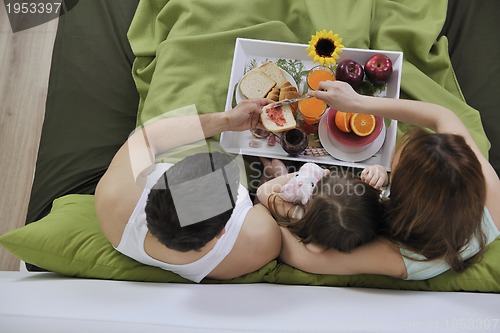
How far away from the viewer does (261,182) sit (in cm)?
129

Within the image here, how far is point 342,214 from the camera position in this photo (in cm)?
93

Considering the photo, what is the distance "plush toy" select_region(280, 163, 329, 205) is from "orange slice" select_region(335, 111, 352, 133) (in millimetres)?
169

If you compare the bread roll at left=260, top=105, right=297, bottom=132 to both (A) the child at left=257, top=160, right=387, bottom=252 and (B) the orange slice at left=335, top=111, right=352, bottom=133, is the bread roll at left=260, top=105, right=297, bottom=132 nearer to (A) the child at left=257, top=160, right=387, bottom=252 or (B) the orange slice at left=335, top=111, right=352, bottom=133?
(B) the orange slice at left=335, top=111, right=352, bottom=133

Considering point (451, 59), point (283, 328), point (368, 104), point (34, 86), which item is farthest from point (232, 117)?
point (34, 86)

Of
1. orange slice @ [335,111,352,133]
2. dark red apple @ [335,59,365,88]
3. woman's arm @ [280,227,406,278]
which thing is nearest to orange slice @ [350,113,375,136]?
orange slice @ [335,111,352,133]

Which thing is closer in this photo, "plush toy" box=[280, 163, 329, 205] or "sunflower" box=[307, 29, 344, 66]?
"plush toy" box=[280, 163, 329, 205]

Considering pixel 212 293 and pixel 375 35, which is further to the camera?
pixel 375 35

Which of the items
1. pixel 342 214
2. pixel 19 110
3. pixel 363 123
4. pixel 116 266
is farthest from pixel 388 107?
pixel 19 110

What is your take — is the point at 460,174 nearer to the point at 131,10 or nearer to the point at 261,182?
the point at 261,182

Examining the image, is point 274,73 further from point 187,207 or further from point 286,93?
point 187,207

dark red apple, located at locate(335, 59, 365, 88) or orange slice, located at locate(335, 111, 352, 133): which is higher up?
dark red apple, located at locate(335, 59, 365, 88)

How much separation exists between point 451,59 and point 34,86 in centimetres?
167

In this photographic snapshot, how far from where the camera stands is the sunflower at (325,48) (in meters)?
1.24

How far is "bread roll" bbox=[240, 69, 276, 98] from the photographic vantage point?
4.32 ft
